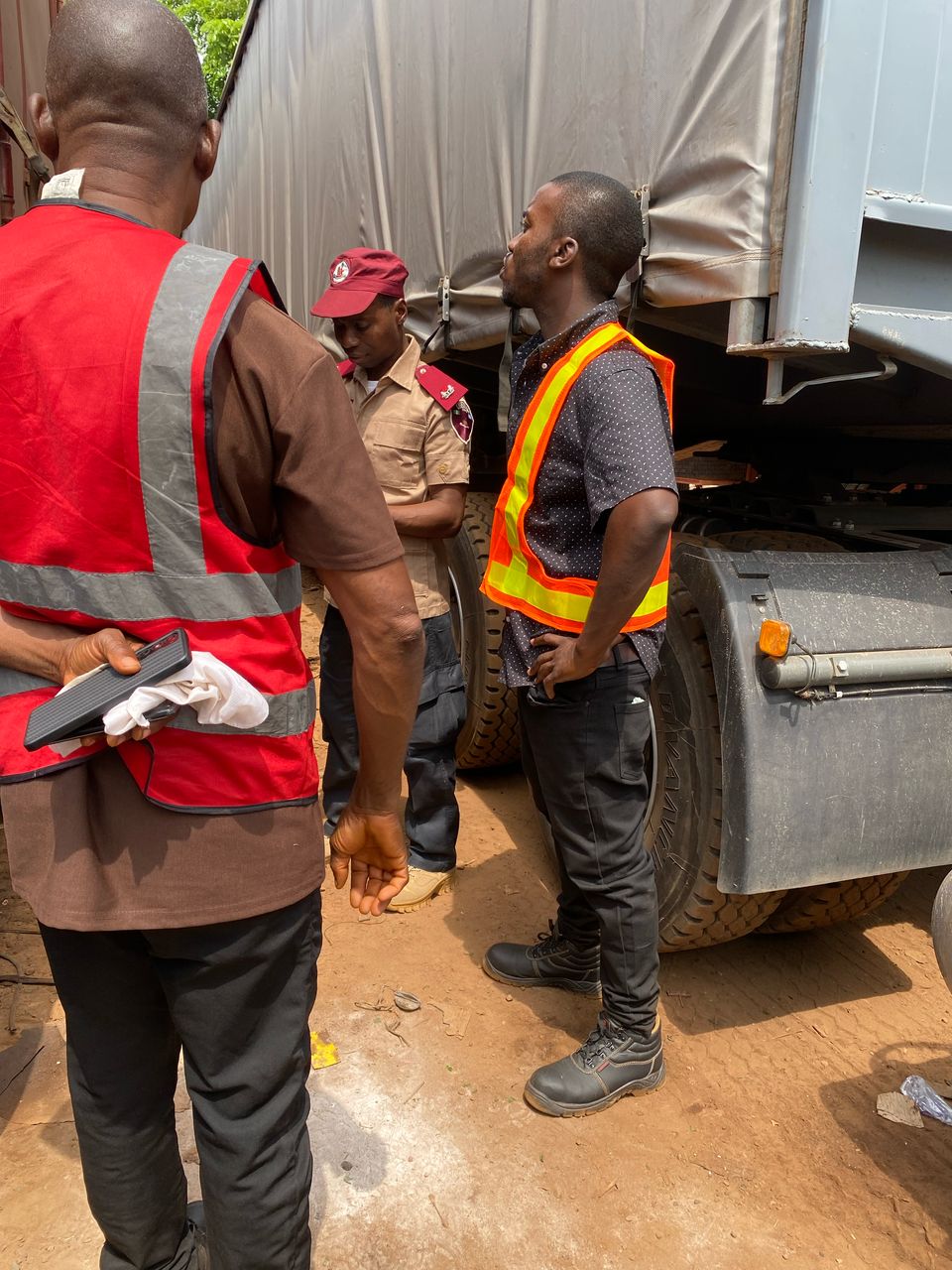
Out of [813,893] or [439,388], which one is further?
[439,388]

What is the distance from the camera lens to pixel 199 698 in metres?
1.10

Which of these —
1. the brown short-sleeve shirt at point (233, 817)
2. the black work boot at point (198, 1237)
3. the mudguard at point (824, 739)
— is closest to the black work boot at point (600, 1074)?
the mudguard at point (824, 739)

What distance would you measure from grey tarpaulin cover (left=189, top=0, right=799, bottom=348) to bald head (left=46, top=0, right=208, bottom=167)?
105 cm

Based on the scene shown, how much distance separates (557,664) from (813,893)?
106cm

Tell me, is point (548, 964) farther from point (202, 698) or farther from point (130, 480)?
point (130, 480)

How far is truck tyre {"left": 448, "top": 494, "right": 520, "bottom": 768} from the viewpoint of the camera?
3576mm

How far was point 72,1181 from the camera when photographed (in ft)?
6.33

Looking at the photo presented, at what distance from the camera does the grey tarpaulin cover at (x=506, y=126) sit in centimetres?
176

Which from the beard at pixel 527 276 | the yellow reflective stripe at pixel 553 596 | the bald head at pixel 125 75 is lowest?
the yellow reflective stripe at pixel 553 596

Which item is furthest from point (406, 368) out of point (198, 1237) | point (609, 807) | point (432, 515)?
point (198, 1237)

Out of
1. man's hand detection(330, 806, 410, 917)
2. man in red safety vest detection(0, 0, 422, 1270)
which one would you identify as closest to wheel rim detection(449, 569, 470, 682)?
man's hand detection(330, 806, 410, 917)

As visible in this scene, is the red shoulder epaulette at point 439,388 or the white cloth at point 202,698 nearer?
the white cloth at point 202,698

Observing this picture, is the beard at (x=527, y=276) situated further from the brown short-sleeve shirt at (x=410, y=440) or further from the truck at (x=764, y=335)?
the brown short-sleeve shirt at (x=410, y=440)

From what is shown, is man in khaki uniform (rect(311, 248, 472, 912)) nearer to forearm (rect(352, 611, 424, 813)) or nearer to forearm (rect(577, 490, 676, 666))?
forearm (rect(577, 490, 676, 666))
